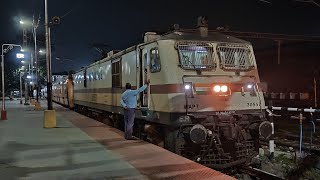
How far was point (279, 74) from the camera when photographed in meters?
32.4

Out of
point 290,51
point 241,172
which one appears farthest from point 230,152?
point 290,51

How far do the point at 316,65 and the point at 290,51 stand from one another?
7748mm

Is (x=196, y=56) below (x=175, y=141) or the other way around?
the other way around

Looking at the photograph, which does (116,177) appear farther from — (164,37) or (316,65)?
(316,65)

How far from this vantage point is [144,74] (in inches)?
477

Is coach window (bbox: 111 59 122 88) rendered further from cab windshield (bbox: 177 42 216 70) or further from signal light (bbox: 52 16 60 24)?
cab windshield (bbox: 177 42 216 70)

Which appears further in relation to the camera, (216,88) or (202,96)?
(216,88)

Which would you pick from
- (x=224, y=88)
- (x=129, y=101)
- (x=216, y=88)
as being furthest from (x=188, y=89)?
(x=129, y=101)

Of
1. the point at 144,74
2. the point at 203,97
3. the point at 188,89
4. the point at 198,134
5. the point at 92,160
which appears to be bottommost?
the point at 92,160

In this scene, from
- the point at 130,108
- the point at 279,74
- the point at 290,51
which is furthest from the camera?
the point at 290,51

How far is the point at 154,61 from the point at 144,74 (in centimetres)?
93

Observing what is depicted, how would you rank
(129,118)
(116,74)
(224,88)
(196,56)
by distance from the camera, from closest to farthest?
1. (224,88)
2. (196,56)
3. (129,118)
4. (116,74)

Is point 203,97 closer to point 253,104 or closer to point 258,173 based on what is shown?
point 253,104

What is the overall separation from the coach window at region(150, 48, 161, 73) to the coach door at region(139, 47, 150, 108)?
1.00 feet
